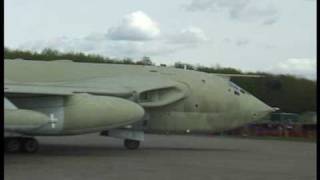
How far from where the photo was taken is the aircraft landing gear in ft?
69.6

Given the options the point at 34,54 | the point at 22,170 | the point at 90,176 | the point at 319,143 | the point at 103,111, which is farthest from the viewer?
the point at 34,54

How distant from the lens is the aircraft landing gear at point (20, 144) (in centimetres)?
2122

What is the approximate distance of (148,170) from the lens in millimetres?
16562

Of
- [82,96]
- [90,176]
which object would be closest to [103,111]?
[82,96]

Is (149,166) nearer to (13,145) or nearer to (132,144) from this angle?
(13,145)

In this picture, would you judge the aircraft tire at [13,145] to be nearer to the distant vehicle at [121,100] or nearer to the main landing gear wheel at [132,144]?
the distant vehicle at [121,100]

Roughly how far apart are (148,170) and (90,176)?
2.05 meters

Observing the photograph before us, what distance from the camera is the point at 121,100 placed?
21.1m

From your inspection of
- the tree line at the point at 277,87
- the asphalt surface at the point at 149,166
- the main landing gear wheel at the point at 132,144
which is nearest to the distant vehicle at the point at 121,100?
the main landing gear wheel at the point at 132,144

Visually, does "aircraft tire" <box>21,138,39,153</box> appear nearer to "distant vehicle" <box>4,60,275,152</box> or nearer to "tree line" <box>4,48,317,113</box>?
"distant vehicle" <box>4,60,275,152</box>

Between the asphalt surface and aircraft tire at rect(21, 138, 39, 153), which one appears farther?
→ aircraft tire at rect(21, 138, 39, 153)

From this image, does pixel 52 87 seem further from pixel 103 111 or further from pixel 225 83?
pixel 225 83

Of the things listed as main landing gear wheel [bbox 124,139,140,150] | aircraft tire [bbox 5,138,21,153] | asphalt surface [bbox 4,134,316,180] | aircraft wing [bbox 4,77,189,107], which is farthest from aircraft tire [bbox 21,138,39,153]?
main landing gear wheel [bbox 124,139,140,150]

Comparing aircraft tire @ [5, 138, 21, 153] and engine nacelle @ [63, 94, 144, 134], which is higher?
engine nacelle @ [63, 94, 144, 134]
